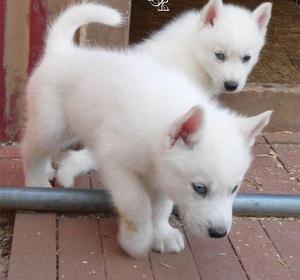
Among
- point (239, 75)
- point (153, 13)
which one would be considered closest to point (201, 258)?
point (239, 75)

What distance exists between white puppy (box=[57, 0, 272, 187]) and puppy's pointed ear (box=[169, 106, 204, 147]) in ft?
5.31

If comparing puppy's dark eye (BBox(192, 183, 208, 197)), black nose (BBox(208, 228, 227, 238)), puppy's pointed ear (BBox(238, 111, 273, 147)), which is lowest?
black nose (BBox(208, 228, 227, 238))

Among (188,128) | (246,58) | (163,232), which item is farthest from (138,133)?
(246,58)

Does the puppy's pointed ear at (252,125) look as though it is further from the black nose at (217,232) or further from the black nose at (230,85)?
the black nose at (230,85)

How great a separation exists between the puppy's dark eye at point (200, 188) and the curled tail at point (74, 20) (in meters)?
1.15

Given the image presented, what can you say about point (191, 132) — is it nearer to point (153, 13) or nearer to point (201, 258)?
point (201, 258)

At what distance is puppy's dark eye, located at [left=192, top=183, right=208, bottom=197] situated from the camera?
2.88 meters

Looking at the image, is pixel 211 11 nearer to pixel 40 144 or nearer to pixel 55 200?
pixel 40 144

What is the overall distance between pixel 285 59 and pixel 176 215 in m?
2.52

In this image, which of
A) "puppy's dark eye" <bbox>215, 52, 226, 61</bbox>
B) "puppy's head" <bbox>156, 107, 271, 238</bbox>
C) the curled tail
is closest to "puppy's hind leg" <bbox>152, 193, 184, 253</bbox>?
"puppy's head" <bbox>156, 107, 271, 238</bbox>

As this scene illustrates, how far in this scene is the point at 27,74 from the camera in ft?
14.4

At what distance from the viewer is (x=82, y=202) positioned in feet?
11.8

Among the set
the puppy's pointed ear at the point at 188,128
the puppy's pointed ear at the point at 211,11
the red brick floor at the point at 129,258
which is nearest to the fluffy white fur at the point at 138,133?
the puppy's pointed ear at the point at 188,128

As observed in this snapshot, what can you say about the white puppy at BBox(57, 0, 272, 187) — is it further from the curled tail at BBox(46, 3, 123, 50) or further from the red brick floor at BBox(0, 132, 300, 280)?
the red brick floor at BBox(0, 132, 300, 280)
